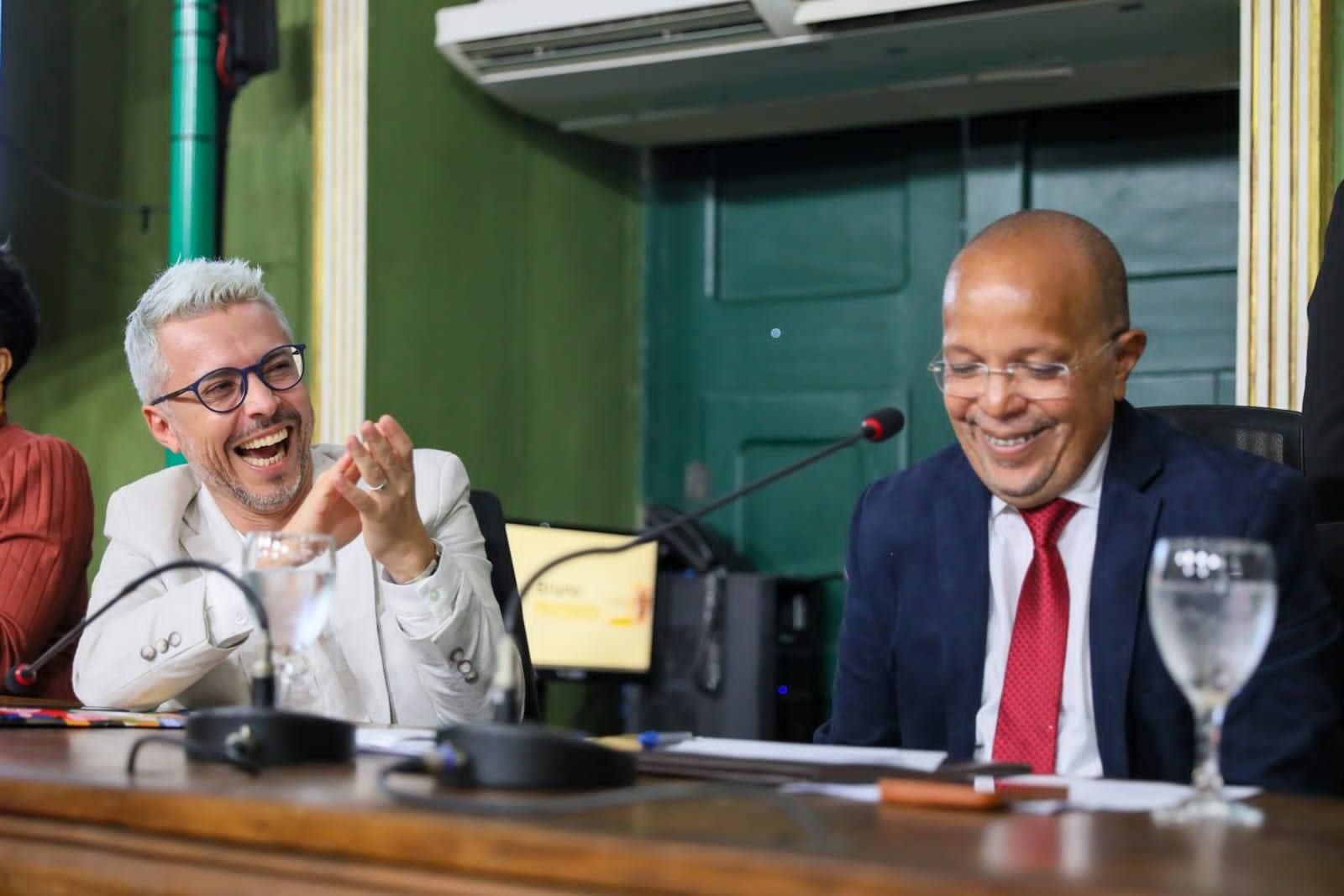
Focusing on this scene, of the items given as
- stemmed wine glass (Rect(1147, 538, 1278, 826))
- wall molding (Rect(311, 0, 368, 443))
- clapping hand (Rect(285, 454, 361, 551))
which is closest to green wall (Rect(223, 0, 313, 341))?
wall molding (Rect(311, 0, 368, 443))

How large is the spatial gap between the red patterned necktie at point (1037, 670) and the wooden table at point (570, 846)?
1.62 feet

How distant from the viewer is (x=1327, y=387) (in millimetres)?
2006

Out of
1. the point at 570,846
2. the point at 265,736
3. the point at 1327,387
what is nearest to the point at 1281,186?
the point at 1327,387

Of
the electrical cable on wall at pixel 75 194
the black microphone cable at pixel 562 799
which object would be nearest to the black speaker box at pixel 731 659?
the electrical cable on wall at pixel 75 194

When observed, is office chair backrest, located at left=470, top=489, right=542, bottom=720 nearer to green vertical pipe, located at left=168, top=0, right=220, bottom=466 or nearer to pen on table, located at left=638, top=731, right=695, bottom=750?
pen on table, located at left=638, top=731, right=695, bottom=750

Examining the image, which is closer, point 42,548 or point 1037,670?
point 1037,670

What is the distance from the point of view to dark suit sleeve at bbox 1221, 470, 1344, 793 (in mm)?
1459

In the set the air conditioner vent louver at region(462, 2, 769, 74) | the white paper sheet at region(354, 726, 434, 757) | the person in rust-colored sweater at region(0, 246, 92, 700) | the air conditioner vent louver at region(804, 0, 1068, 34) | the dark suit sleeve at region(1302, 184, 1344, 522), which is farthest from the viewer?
the air conditioner vent louver at region(462, 2, 769, 74)

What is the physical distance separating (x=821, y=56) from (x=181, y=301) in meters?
2.04

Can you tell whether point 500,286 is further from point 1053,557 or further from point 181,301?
point 1053,557

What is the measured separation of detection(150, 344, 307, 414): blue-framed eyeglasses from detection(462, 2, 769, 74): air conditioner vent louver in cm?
185

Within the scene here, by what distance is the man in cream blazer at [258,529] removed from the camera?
1.81m

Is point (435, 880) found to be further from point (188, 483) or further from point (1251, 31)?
point (1251, 31)

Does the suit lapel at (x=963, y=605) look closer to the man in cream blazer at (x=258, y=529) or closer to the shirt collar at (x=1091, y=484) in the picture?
the shirt collar at (x=1091, y=484)
